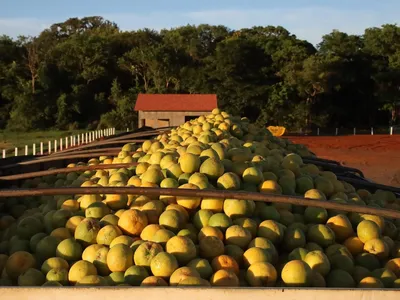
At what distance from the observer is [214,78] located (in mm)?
34875

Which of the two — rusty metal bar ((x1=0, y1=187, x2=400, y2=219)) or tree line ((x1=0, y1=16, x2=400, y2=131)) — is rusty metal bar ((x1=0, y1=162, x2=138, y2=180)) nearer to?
rusty metal bar ((x1=0, y1=187, x2=400, y2=219))

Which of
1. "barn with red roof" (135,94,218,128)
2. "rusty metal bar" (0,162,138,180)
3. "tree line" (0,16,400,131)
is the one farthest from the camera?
"tree line" (0,16,400,131)

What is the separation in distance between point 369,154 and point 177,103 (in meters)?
10.6

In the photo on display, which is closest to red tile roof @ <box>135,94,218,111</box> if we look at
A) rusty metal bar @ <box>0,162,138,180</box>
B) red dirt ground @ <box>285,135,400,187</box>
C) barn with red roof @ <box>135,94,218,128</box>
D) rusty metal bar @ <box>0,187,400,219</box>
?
barn with red roof @ <box>135,94,218,128</box>

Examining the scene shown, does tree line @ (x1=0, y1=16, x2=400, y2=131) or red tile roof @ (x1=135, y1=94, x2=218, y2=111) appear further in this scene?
tree line @ (x1=0, y1=16, x2=400, y2=131)

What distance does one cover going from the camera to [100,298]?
5.33 feet

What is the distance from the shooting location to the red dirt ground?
14570mm

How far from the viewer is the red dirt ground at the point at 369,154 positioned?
14.6m

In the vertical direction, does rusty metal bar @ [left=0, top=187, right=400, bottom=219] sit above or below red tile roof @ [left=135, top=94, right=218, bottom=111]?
below

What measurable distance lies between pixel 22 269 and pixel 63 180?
2126 millimetres

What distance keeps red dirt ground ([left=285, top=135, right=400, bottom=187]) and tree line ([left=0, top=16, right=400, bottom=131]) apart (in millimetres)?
7408

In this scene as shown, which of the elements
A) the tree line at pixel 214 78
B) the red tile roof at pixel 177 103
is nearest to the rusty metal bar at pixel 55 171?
the red tile roof at pixel 177 103

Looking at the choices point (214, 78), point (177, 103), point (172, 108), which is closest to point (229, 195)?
point (172, 108)

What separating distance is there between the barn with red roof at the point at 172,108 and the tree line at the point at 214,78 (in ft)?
20.3
